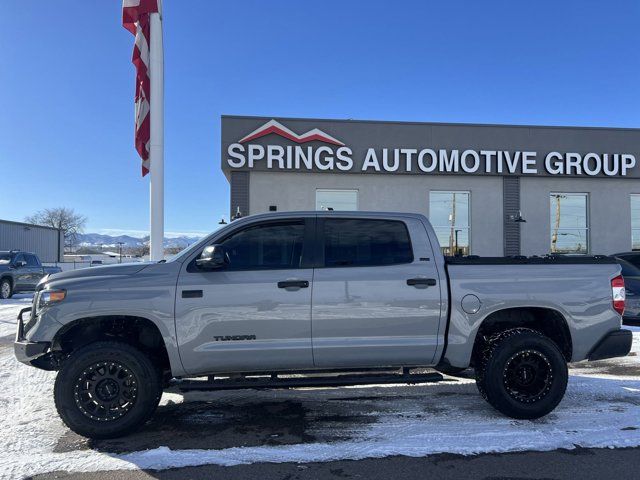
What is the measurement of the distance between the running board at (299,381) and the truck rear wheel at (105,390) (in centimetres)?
36

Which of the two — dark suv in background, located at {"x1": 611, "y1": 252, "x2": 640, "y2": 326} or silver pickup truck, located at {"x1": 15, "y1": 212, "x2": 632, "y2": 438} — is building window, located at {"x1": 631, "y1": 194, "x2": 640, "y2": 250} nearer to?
dark suv in background, located at {"x1": 611, "y1": 252, "x2": 640, "y2": 326}

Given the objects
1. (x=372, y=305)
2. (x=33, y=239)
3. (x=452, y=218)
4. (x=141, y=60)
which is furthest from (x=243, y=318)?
(x=33, y=239)

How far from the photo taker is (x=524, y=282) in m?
4.59

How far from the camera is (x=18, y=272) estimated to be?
55.2 ft

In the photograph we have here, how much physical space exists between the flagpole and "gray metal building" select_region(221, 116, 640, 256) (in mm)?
2926

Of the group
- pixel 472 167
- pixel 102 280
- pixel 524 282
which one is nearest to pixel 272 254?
pixel 102 280

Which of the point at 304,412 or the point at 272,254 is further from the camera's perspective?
the point at 304,412

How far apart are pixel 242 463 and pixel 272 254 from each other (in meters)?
1.80

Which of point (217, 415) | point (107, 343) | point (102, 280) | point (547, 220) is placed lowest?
point (217, 415)

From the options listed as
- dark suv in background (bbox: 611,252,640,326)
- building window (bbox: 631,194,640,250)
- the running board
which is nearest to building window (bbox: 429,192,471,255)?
building window (bbox: 631,194,640,250)

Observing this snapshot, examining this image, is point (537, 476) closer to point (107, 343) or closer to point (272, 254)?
point (272, 254)

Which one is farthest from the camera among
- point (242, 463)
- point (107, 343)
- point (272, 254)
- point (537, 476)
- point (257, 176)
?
point (257, 176)

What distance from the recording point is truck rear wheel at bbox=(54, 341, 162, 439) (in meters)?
4.07

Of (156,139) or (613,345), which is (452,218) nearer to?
(156,139)
